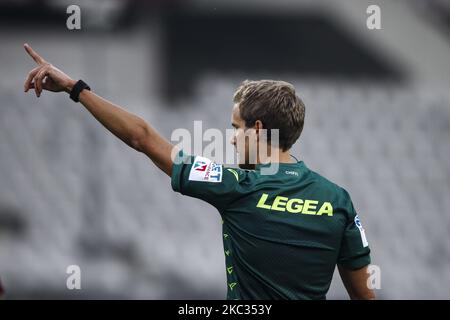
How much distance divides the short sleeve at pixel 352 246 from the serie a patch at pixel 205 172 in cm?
52

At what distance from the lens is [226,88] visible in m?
9.08

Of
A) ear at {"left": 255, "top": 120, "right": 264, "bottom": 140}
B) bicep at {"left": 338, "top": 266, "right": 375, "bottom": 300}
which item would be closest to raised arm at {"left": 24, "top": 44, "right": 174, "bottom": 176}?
ear at {"left": 255, "top": 120, "right": 264, "bottom": 140}

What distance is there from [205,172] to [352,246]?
25.7 inches

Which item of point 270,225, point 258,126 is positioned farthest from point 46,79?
point 270,225

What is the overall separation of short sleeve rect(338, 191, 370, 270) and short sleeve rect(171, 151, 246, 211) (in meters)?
0.46

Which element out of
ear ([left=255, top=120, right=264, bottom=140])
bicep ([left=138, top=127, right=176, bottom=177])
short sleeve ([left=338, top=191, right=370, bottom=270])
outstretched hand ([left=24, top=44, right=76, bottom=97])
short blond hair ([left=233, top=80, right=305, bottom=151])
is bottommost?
short sleeve ([left=338, top=191, right=370, bottom=270])

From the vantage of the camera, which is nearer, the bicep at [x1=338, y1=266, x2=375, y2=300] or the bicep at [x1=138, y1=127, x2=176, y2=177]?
the bicep at [x1=138, y1=127, x2=176, y2=177]

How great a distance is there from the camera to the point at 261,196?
9.81 ft

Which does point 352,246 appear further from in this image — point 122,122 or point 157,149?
point 122,122

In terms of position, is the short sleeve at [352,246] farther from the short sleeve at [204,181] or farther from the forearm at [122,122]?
the forearm at [122,122]

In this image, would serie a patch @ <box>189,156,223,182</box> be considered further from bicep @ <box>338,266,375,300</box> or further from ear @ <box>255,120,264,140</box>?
bicep @ <box>338,266,375,300</box>

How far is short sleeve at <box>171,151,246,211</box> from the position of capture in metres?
2.94

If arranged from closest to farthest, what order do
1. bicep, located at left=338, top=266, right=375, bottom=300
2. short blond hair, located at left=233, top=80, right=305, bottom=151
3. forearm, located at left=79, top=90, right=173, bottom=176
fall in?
1. forearm, located at left=79, top=90, right=173, bottom=176
2. short blond hair, located at left=233, top=80, right=305, bottom=151
3. bicep, located at left=338, top=266, right=375, bottom=300

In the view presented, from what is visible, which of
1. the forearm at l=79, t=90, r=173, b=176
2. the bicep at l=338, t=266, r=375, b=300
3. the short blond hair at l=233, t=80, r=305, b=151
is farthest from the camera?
the bicep at l=338, t=266, r=375, b=300
